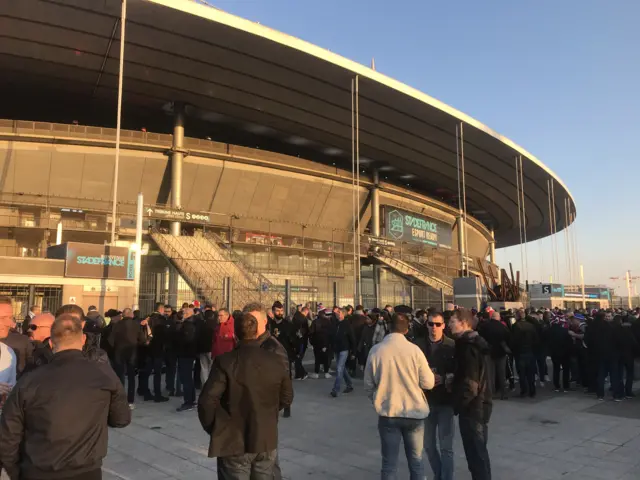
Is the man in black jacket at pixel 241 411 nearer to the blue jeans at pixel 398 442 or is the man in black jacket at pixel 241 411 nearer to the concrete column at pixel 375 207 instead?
the blue jeans at pixel 398 442

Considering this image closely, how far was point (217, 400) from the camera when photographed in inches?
133

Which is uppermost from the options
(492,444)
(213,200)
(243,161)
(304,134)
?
(304,134)

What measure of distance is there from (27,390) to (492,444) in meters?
A: 6.08

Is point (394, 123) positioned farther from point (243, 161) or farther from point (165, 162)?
point (165, 162)

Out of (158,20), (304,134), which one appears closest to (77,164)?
(158,20)

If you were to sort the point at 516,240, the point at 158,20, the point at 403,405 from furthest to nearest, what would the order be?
the point at 516,240 < the point at 158,20 < the point at 403,405

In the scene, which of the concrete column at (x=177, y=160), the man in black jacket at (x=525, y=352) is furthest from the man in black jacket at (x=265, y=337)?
the concrete column at (x=177, y=160)

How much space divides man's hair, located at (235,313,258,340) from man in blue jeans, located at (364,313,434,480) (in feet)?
4.76

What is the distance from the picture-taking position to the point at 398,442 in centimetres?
442

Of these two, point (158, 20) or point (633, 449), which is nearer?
point (633, 449)

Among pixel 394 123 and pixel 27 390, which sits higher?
pixel 394 123

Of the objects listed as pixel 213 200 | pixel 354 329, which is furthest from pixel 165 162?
pixel 354 329

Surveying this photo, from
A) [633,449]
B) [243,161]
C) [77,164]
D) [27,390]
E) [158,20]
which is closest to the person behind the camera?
[27,390]

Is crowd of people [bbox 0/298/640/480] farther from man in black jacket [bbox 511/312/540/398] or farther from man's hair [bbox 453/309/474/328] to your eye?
man in black jacket [bbox 511/312/540/398]
